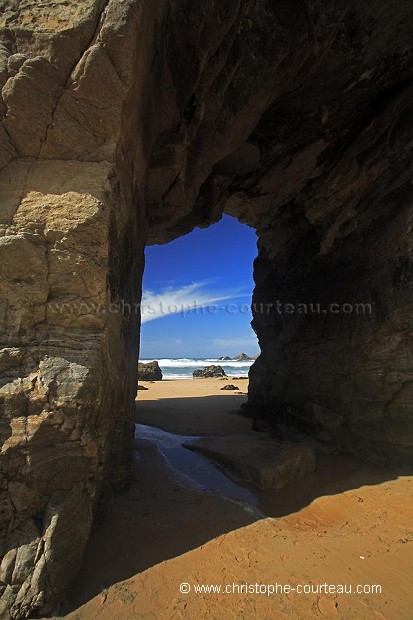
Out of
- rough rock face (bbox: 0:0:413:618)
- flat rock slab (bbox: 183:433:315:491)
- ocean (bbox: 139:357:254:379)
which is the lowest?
ocean (bbox: 139:357:254:379)

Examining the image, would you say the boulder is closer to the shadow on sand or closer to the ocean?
the ocean

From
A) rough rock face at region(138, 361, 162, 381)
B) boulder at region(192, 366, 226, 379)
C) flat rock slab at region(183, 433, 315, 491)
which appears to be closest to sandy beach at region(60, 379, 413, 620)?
flat rock slab at region(183, 433, 315, 491)

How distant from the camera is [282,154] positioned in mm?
7422

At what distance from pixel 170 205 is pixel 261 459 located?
17.9 feet

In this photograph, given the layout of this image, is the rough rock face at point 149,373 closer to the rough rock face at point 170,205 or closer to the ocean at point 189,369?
the ocean at point 189,369

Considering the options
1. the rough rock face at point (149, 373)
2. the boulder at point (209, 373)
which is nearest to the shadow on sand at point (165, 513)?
the rough rock face at point (149, 373)

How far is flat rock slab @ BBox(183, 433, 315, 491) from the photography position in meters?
5.27

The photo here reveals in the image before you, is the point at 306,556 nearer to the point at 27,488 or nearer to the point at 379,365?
the point at 27,488

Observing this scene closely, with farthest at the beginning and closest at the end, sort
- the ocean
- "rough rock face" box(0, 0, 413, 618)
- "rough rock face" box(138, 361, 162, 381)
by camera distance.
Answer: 1. the ocean
2. "rough rock face" box(138, 361, 162, 381)
3. "rough rock face" box(0, 0, 413, 618)

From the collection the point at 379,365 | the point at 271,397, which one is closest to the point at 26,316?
the point at 379,365

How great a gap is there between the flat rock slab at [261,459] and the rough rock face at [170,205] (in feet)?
4.21

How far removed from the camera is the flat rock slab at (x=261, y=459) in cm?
527

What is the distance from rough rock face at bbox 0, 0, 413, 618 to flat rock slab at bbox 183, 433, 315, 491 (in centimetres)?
128

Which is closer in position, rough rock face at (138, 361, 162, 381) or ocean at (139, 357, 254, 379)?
rough rock face at (138, 361, 162, 381)
